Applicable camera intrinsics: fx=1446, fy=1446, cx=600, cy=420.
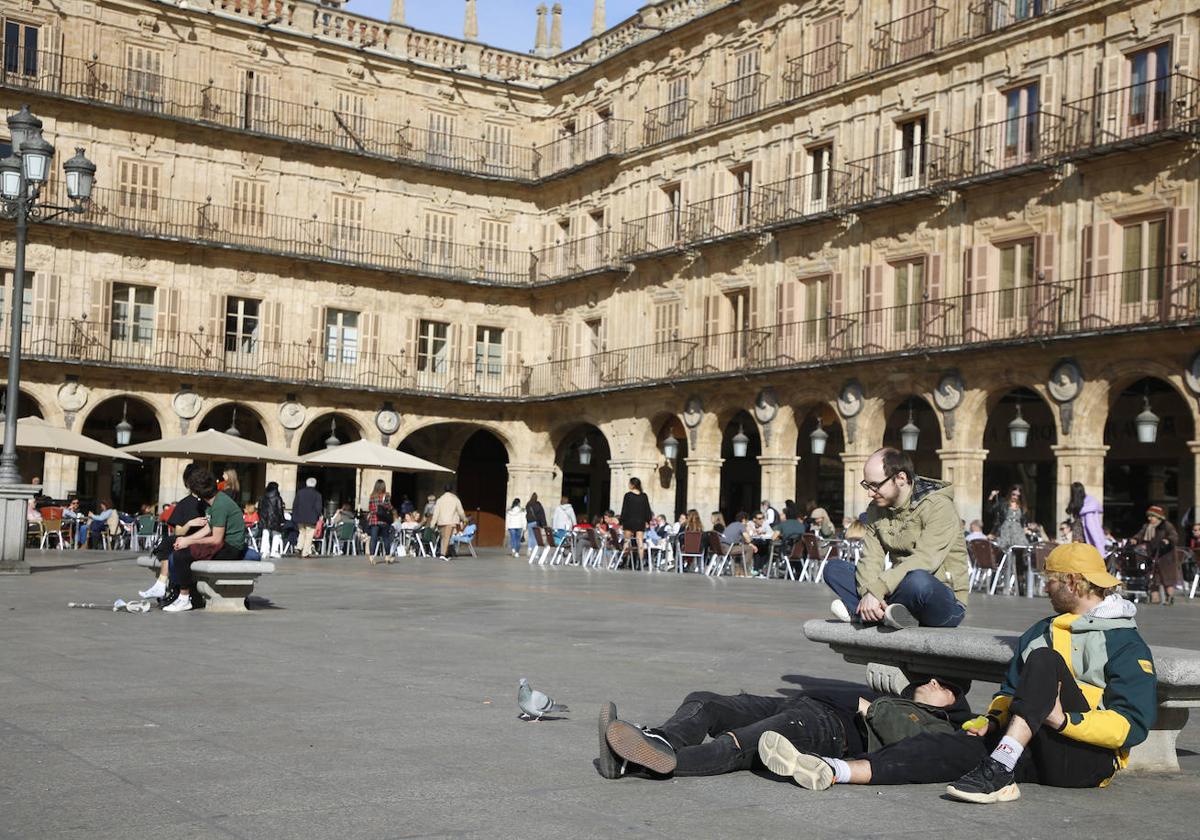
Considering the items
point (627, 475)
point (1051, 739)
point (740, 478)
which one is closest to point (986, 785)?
point (1051, 739)

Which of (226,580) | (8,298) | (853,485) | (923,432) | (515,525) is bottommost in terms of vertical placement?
(515,525)

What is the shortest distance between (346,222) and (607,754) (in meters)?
33.7

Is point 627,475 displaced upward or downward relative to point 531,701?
upward

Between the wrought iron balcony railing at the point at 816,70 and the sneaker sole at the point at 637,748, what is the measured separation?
87.2ft

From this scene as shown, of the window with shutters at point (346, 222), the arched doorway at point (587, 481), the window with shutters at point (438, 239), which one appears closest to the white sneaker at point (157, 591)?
the window with shutters at point (346, 222)

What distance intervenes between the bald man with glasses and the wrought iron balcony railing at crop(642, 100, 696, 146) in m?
28.2

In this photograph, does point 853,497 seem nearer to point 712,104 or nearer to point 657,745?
point 712,104

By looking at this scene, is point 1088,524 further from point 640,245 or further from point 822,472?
point 640,245

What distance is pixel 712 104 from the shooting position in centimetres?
3394

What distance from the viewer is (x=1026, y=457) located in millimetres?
29000

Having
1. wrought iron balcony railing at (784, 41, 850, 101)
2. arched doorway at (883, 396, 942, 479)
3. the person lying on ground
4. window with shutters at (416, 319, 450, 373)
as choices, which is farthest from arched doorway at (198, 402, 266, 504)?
the person lying on ground

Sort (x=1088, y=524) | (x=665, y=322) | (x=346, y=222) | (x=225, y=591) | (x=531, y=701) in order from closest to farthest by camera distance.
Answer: (x=531, y=701) → (x=225, y=591) → (x=1088, y=524) → (x=665, y=322) → (x=346, y=222)

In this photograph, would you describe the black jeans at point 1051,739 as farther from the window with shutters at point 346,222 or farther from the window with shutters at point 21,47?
the window with shutters at point 346,222

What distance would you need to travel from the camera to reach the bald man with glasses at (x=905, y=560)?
6.87 meters
